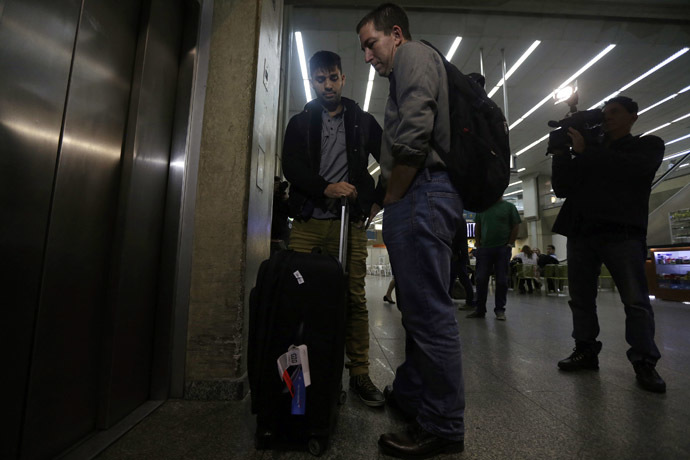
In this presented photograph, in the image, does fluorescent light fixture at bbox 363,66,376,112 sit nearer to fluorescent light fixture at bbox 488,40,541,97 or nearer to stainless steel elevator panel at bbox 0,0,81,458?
fluorescent light fixture at bbox 488,40,541,97

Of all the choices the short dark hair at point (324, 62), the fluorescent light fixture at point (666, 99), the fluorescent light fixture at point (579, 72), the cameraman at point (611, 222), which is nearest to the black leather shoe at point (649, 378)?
the cameraman at point (611, 222)

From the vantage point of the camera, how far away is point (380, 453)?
1207 mm

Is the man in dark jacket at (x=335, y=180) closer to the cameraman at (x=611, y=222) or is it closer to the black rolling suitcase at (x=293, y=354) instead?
the black rolling suitcase at (x=293, y=354)

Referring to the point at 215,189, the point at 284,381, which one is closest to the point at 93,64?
the point at 215,189

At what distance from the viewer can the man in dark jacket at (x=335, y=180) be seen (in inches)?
68.8

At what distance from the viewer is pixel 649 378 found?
1.88 meters

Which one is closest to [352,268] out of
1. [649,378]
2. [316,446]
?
[316,446]

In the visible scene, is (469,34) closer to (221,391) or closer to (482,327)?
(482,327)

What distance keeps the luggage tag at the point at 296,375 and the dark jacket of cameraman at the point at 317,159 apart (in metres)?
0.82

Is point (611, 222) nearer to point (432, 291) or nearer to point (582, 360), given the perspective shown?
point (582, 360)

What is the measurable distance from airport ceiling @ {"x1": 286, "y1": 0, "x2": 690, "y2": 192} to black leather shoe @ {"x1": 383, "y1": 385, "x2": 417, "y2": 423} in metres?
4.99

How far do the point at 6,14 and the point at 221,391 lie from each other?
1.62 meters

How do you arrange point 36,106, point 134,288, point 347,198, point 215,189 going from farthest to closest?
point 215,189 → point 347,198 → point 134,288 → point 36,106

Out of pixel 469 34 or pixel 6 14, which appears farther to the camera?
pixel 469 34
